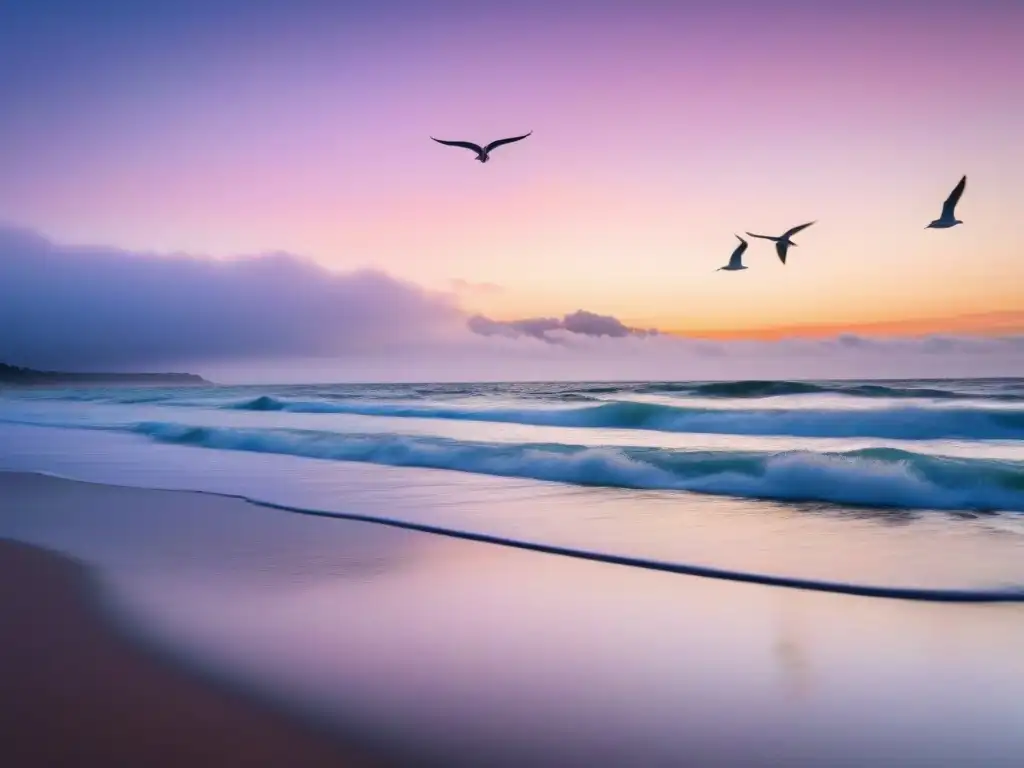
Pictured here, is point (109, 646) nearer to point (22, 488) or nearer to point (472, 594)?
point (472, 594)

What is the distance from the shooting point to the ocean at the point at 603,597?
130 inches

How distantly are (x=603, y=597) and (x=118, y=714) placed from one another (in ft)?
9.31

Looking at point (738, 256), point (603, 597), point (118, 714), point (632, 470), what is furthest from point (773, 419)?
point (118, 714)

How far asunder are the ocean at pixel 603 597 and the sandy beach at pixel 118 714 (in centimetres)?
23

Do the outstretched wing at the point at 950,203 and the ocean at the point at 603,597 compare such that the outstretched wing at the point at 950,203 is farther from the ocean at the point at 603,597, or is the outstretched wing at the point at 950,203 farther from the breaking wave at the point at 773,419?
the breaking wave at the point at 773,419

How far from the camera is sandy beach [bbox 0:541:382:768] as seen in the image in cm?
294

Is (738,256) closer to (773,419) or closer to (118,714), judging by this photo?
(773,419)

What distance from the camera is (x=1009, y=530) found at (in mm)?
7258

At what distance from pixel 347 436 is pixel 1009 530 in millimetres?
12193

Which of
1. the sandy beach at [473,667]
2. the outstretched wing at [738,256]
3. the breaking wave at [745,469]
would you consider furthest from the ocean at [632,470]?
the outstretched wing at [738,256]

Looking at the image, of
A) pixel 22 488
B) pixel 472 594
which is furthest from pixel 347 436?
pixel 472 594

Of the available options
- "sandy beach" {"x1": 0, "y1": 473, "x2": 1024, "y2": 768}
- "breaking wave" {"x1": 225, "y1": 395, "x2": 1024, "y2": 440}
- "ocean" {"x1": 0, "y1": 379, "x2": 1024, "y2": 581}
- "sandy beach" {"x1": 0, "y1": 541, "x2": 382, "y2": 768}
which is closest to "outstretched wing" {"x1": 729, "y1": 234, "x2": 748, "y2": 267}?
"ocean" {"x1": 0, "y1": 379, "x2": 1024, "y2": 581}

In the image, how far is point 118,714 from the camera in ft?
10.8

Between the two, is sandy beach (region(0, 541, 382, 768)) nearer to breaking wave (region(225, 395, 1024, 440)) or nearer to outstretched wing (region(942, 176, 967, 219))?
outstretched wing (region(942, 176, 967, 219))
